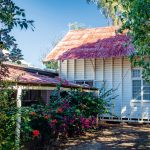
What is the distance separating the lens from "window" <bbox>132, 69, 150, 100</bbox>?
19.6 meters

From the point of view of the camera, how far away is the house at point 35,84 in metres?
11.0

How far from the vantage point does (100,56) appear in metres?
19.5

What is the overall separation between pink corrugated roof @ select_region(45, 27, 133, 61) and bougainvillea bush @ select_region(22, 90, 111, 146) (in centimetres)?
398

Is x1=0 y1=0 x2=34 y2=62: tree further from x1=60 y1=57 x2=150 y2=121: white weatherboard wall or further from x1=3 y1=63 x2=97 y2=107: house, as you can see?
x1=60 y1=57 x2=150 y2=121: white weatherboard wall

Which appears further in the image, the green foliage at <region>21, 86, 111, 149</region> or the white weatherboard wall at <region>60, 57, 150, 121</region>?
the white weatherboard wall at <region>60, 57, 150, 121</region>

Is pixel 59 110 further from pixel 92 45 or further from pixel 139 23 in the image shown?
pixel 92 45

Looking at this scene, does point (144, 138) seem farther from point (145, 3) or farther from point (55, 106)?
point (145, 3)

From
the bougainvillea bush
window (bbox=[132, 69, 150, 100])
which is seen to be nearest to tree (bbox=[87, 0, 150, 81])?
the bougainvillea bush

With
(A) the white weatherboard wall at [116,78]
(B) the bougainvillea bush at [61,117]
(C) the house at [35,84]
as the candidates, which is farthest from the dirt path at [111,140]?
(A) the white weatherboard wall at [116,78]

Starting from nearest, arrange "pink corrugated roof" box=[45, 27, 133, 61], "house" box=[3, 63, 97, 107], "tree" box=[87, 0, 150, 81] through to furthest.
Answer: "tree" box=[87, 0, 150, 81] < "house" box=[3, 63, 97, 107] < "pink corrugated roof" box=[45, 27, 133, 61]

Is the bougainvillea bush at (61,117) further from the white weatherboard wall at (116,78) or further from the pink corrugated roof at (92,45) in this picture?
the pink corrugated roof at (92,45)

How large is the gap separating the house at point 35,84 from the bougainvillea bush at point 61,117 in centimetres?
58

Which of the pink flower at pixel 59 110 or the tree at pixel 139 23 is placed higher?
the tree at pixel 139 23

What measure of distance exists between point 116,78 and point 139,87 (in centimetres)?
152
